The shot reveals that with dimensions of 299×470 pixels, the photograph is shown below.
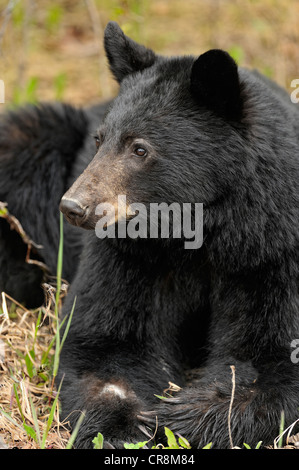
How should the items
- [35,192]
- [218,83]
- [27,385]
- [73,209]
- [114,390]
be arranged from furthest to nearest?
[35,192] < [27,385] < [114,390] < [218,83] < [73,209]

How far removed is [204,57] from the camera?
3396 mm

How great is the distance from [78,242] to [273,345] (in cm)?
186

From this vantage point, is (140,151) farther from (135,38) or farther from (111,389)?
(135,38)

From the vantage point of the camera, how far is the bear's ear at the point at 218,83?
11.2 ft

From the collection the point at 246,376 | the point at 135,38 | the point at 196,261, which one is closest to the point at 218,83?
the point at 196,261

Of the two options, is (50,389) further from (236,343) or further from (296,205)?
(296,205)

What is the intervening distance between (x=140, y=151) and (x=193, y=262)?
67 cm

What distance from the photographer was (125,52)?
3.98 metres
